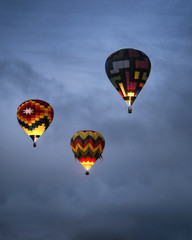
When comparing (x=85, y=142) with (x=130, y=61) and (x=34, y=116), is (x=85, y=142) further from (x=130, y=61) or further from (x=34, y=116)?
(x=130, y=61)

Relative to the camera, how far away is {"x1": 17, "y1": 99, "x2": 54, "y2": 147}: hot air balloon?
64.2m

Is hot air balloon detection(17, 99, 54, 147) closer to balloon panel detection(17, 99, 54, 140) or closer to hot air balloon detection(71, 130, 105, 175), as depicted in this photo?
balloon panel detection(17, 99, 54, 140)

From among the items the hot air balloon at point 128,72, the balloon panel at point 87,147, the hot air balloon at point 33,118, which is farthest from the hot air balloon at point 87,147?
the hot air balloon at point 128,72

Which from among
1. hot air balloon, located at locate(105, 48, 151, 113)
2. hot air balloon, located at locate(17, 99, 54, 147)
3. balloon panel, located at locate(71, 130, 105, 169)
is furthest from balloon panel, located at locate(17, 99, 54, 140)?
hot air balloon, located at locate(105, 48, 151, 113)

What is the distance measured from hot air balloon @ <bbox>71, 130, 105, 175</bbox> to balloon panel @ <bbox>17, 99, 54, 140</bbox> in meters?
3.75

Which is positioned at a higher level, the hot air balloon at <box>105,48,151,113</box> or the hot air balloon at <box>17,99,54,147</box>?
the hot air balloon at <box>105,48,151,113</box>

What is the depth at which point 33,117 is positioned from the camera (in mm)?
64125

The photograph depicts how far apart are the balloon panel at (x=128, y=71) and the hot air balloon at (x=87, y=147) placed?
6.58 meters

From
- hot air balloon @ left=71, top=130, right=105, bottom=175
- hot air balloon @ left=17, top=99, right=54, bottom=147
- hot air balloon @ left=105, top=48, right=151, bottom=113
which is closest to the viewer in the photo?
hot air balloon @ left=105, top=48, right=151, bottom=113

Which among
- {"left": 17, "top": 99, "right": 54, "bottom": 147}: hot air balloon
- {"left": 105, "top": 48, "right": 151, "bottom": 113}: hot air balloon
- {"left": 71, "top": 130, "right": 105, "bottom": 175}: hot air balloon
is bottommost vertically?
{"left": 71, "top": 130, "right": 105, "bottom": 175}: hot air balloon

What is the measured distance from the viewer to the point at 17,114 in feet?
214

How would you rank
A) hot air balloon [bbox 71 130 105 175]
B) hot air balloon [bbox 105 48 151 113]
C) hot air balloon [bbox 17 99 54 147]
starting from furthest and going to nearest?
hot air balloon [bbox 71 130 105 175] → hot air balloon [bbox 17 99 54 147] → hot air balloon [bbox 105 48 151 113]

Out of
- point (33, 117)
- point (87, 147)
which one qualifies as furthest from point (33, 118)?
point (87, 147)

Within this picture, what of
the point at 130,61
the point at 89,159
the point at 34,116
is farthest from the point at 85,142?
the point at 130,61
